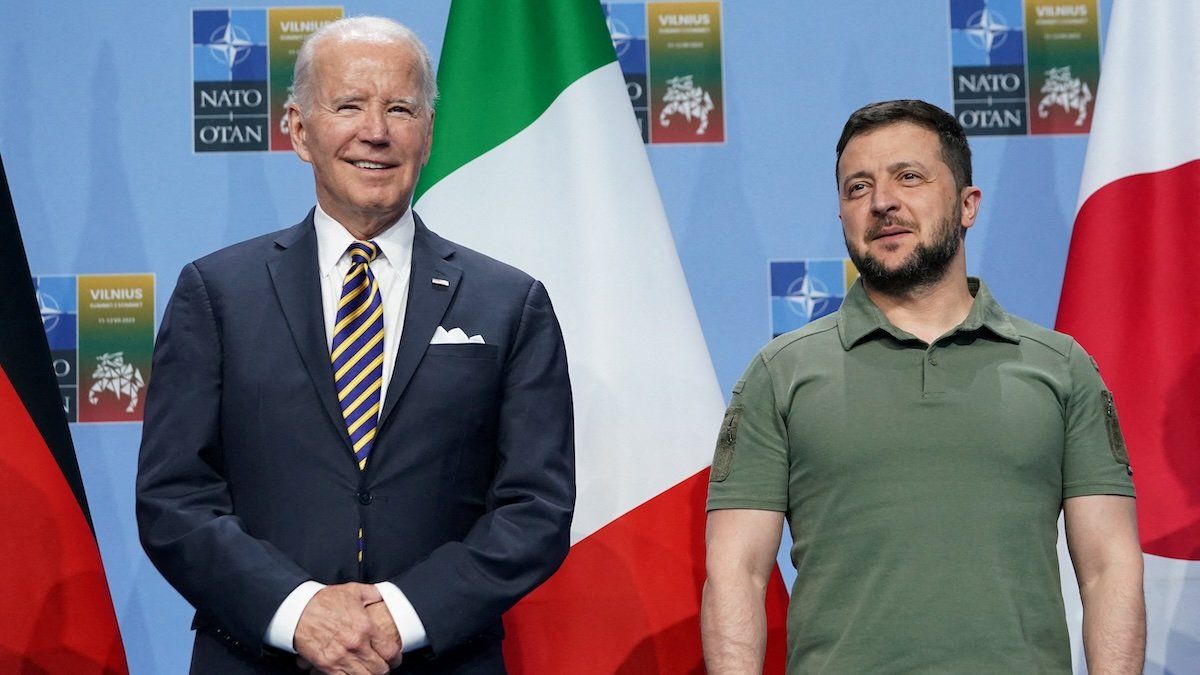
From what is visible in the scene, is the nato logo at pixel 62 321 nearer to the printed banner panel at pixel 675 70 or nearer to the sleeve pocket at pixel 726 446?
the printed banner panel at pixel 675 70

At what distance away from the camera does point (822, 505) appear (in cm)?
191

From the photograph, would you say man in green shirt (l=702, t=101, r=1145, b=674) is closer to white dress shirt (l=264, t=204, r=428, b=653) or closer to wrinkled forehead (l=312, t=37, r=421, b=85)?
white dress shirt (l=264, t=204, r=428, b=653)

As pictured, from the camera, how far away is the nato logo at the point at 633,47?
117 inches

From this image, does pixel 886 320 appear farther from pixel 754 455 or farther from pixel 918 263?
pixel 754 455

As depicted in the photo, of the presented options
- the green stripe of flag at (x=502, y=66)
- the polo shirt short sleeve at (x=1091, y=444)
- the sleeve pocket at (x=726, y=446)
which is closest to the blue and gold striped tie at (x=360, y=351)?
the sleeve pocket at (x=726, y=446)

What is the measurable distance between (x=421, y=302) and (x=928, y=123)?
82 centimetres

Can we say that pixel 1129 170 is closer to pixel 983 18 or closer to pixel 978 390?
pixel 983 18

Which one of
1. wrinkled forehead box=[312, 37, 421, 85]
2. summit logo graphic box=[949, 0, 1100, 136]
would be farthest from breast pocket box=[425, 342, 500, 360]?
summit logo graphic box=[949, 0, 1100, 136]

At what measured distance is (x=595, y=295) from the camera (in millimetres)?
2443

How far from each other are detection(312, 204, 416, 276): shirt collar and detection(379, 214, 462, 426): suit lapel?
0.02 meters

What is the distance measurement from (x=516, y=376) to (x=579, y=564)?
0.62m

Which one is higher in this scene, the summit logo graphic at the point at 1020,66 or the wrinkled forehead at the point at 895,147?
the summit logo graphic at the point at 1020,66

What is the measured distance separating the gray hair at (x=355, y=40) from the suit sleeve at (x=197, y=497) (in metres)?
0.30

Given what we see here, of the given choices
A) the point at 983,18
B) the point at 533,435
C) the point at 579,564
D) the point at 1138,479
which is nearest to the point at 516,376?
the point at 533,435
